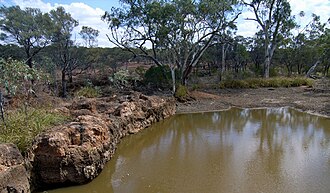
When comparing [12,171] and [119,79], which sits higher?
[119,79]

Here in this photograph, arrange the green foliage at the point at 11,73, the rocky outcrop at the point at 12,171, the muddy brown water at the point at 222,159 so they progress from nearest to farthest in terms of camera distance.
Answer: the rocky outcrop at the point at 12,171 → the muddy brown water at the point at 222,159 → the green foliage at the point at 11,73

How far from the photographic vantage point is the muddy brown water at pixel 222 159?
580 cm

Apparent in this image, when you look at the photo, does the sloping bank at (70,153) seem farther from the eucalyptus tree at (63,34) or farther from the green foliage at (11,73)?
the eucalyptus tree at (63,34)

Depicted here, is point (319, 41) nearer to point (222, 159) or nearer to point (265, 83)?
point (265, 83)

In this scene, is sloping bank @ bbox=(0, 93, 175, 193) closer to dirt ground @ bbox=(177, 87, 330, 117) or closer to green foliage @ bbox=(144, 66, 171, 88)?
dirt ground @ bbox=(177, 87, 330, 117)

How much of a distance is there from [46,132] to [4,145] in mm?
1134

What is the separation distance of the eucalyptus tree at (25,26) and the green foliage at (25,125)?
11.4m

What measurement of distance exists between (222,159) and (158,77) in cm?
1442

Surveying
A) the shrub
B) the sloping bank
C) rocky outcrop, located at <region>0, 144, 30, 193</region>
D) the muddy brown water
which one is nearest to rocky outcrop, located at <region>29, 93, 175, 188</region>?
the sloping bank

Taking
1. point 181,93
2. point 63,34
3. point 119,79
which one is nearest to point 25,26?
point 63,34

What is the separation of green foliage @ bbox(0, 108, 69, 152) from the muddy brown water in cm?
126

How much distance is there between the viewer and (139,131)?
10492 millimetres

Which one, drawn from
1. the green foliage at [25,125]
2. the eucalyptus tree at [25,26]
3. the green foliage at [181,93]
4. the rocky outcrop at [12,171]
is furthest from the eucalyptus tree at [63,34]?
the rocky outcrop at [12,171]

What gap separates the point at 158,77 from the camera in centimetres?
2130
